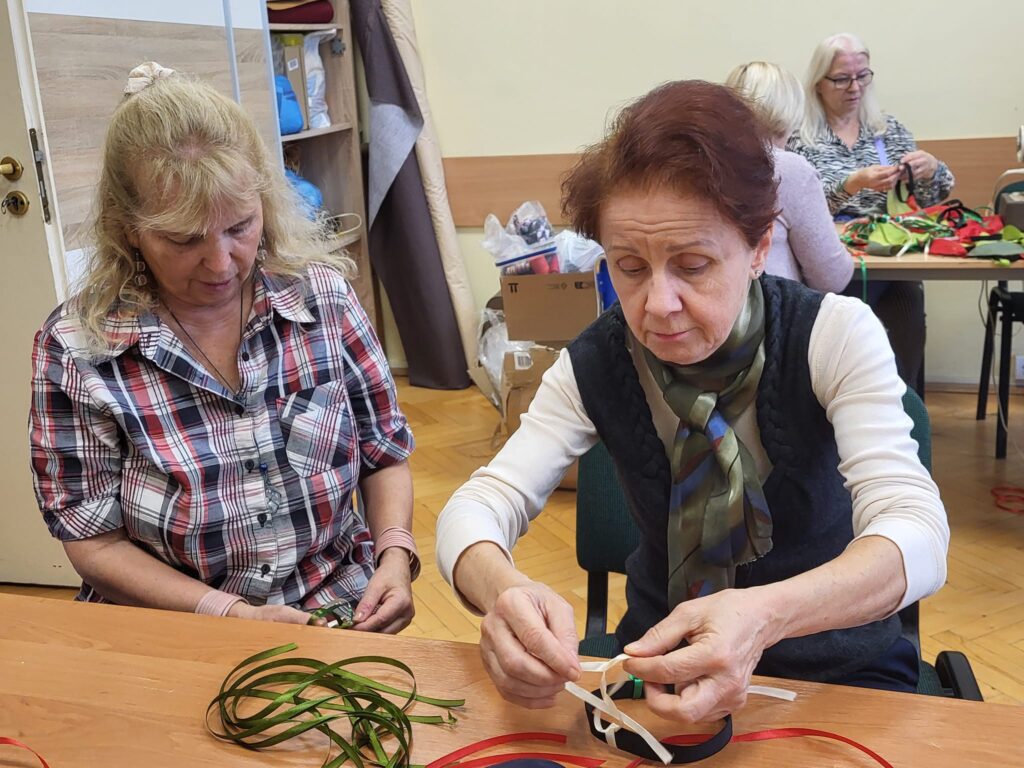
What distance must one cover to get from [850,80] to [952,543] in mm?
1869

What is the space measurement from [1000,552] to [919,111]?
1.99 meters

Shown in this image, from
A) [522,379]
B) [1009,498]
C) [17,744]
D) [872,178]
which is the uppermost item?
[872,178]

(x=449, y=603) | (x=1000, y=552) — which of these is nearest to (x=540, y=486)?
(x=449, y=603)

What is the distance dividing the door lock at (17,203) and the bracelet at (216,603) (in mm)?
1515

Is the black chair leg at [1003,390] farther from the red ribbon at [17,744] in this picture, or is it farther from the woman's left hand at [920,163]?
the red ribbon at [17,744]

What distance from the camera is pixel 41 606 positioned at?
4.21ft

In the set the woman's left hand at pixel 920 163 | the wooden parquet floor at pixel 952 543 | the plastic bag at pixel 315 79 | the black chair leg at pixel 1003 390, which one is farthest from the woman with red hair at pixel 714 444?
the plastic bag at pixel 315 79

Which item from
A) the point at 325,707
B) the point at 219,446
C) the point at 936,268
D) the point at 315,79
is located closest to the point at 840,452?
the point at 325,707

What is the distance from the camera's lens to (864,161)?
13.0ft

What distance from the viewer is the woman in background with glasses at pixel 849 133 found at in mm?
3852

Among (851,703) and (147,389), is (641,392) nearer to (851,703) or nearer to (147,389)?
(851,703)

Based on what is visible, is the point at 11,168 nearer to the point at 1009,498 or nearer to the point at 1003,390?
the point at 1009,498

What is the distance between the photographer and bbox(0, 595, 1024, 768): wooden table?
925 millimetres

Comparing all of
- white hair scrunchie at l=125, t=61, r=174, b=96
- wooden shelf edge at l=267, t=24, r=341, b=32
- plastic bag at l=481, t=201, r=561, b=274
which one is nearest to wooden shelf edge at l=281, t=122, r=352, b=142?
wooden shelf edge at l=267, t=24, r=341, b=32
